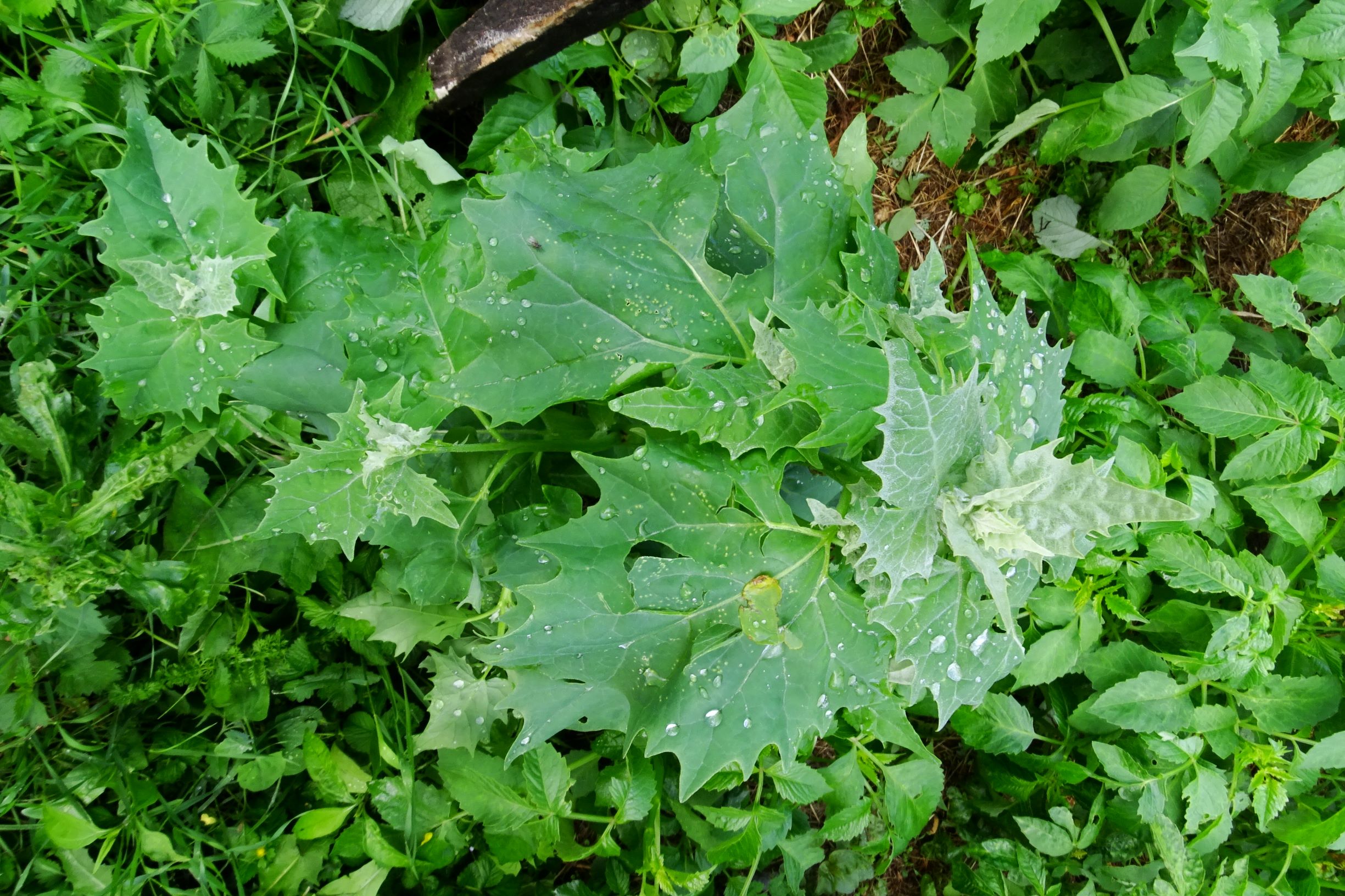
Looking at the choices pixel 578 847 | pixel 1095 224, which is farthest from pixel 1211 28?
pixel 578 847

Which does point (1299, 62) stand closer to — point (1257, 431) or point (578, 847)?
point (1257, 431)

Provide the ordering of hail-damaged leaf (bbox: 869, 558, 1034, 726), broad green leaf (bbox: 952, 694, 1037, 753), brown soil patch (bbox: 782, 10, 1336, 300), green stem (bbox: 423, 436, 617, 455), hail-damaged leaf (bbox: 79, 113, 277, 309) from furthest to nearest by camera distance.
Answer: brown soil patch (bbox: 782, 10, 1336, 300), broad green leaf (bbox: 952, 694, 1037, 753), hail-damaged leaf (bbox: 79, 113, 277, 309), green stem (bbox: 423, 436, 617, 455), hail-damaged leaf (bbox: 869, 558, 1034, 726)

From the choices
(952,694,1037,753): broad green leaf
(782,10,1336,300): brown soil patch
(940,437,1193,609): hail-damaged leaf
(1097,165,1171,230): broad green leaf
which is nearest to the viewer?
(940,437,1193,609): hail-damaged leaf

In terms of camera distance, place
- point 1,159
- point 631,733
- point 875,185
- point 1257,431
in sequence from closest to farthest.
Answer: point 631,733, point 1,159, point 1257,431, point 875,185

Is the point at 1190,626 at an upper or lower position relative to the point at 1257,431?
lower

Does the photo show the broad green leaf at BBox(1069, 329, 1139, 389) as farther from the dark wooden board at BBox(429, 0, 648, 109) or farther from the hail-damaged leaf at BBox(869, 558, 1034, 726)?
the dark wooden board at BBox(429, 0, 648, 109)

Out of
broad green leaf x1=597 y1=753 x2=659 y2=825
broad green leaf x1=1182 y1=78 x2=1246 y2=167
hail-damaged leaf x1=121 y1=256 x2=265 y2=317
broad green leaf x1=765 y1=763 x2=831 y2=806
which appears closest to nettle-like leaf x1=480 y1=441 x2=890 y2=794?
broad green leaf x1=597 y1=753 x2=659 y2=825

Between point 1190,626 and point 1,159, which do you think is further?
point 1190,626
